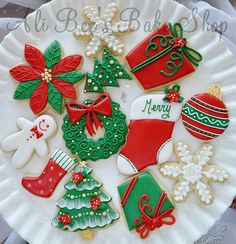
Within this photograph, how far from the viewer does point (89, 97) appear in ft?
3.38

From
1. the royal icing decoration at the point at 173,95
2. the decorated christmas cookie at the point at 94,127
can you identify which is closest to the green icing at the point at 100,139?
the decorated christmas cookie at the point at 94,127

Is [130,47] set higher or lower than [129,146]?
higher

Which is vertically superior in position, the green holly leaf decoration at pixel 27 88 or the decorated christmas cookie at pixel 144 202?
the green holly leaf decoration at pixel 27 88

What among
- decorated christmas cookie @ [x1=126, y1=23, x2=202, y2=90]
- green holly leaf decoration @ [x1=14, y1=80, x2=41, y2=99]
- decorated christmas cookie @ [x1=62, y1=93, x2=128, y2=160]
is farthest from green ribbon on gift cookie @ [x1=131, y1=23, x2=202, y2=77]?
green holly leaf decoration @ [x1=14, y1=80, x2=41, y2=99]

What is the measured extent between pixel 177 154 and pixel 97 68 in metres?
0.25

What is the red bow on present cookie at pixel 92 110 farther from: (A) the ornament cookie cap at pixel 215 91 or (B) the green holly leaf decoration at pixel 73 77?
(A) the ornament cookie cap at pixel 215 91

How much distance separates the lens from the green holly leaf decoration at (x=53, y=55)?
3.38ft

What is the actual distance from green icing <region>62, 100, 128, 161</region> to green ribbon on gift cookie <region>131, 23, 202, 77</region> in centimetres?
12

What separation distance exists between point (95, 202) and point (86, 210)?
28 millimetres

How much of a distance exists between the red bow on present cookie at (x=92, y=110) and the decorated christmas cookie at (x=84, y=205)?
90mm

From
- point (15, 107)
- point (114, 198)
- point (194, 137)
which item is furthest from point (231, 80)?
point (15, 107)

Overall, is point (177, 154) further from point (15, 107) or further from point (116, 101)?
point (15, 107)

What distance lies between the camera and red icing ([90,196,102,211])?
3.32 feet

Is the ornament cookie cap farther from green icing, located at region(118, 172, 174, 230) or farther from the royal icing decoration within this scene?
green icing, located at region(118, 172, 174, 230)
